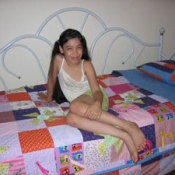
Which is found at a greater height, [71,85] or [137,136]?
[71,85]

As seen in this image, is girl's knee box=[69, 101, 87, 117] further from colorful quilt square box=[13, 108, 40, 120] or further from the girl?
colorful quilt square box=[13, 108, 40, 120]

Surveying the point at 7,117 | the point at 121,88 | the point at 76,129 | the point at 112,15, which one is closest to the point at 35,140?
the point at 76,129

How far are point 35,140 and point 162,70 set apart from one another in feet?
4.23

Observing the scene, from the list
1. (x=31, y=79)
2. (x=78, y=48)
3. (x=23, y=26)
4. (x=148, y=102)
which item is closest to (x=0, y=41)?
(x=23, y=26)

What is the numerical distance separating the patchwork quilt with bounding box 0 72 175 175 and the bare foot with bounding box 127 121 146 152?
0.22 feet

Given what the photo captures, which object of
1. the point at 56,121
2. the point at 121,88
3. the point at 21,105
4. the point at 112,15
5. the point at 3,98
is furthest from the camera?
the point at 112,15

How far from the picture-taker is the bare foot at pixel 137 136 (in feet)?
4.39

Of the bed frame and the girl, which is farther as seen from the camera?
the bed frame

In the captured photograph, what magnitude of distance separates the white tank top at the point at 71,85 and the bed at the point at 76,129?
0.11m

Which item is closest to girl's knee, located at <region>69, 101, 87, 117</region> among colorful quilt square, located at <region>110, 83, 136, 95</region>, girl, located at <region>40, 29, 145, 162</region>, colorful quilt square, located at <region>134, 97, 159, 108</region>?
girl, located at <region>40, 29, 145, 162</region>

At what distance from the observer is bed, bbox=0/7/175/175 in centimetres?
123

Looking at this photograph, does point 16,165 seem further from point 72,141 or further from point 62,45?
point 62,45

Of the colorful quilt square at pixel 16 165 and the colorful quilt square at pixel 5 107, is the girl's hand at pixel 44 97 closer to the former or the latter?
the colorful quilt square at pixel 5 107

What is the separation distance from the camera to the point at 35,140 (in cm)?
124
